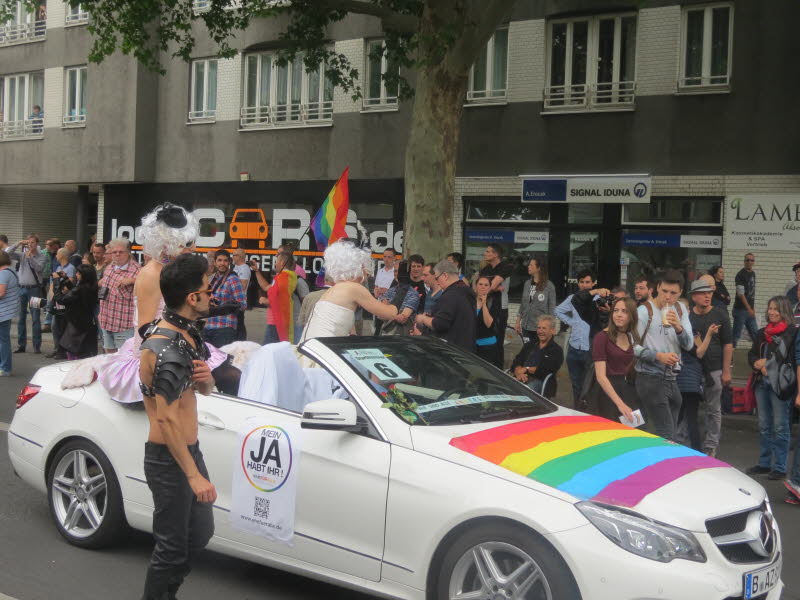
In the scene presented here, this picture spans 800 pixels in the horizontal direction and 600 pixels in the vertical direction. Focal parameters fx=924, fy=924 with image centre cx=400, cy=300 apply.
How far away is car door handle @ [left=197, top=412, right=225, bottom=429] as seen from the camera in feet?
16.3

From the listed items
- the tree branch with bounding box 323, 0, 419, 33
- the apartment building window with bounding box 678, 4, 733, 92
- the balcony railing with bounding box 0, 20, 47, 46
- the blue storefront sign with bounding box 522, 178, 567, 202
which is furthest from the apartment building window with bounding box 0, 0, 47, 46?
the apartment building window with bounding box 678, 4, 733, 92

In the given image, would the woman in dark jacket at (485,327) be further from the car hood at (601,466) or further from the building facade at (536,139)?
the building facade at (536,139)

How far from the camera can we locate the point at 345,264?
274 inches

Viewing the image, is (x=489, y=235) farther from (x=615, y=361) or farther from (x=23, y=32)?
(x=23, y=32)

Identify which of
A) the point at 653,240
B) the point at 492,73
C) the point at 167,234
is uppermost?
the point at 492,73

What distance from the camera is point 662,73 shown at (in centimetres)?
1716

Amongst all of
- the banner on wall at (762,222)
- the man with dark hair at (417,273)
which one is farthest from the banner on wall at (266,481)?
the banner on wall at (762,222)

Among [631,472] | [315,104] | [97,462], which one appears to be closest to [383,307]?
[97,462]

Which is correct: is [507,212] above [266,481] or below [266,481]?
above

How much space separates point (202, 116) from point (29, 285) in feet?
26.9

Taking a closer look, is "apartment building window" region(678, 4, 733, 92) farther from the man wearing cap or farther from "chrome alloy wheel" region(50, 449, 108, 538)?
"chrome alloy wheel" region(50, 449, 108, 538)

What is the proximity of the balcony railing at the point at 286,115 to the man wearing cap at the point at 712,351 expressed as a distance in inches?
557

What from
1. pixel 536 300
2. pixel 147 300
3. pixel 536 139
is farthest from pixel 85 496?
pixel 536 139

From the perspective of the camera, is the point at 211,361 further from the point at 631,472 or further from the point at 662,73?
the point at 662,73
